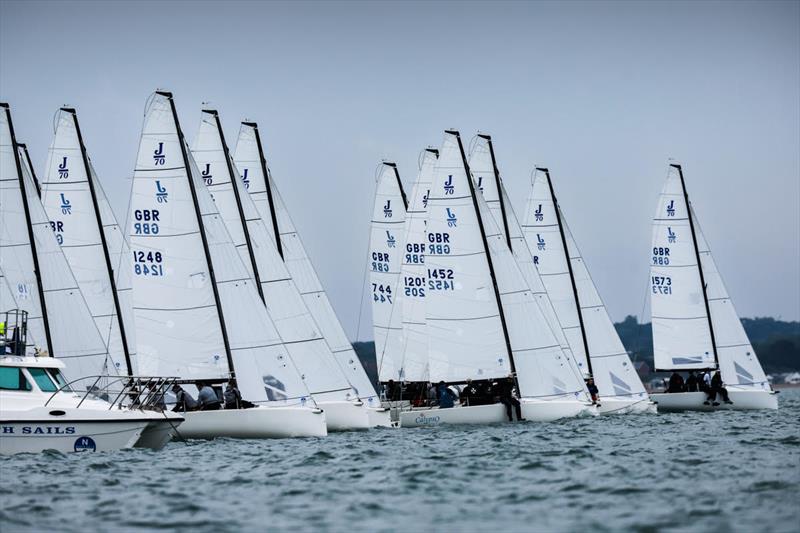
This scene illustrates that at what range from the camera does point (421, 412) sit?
38.0 m

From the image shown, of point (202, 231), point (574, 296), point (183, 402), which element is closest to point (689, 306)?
point (574, 296)

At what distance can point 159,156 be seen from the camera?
3497 centimetres

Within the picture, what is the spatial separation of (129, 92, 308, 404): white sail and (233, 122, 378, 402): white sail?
742cm

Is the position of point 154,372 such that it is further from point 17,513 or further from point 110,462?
point 17,513

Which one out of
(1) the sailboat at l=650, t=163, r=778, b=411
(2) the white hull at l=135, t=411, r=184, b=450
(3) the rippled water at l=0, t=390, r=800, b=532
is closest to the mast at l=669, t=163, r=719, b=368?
(1) the sailboat at l=650, t=163, r=778, b=411

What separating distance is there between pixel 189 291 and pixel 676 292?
87.6ft

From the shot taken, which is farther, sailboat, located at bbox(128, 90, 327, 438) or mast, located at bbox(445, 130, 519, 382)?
mast, located at bbox(445, 130, 519, 382)

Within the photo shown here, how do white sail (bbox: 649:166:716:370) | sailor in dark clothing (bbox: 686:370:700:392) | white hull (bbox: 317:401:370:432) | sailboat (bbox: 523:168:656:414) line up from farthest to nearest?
white sail (bbox: 649:166:716:370) < sailor in dark clothing (bbox: 686:370:700:392) < sailboat (bbox: 523:168:656:414) < white hull (bbox: 317:401:370:432)

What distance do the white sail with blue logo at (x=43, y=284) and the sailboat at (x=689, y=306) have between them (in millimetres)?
26365

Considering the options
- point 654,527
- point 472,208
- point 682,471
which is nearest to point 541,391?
point 472,208

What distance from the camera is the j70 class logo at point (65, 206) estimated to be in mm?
39656

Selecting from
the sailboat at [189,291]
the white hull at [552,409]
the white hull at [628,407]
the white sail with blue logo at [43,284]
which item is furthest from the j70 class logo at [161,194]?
the white hull at [628,407]

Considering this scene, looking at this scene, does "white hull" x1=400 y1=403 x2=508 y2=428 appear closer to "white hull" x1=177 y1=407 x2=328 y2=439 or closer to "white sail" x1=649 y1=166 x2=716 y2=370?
"white hull" x1=177 y1=407 x2=328 y2=439

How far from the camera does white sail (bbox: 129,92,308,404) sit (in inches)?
1315
